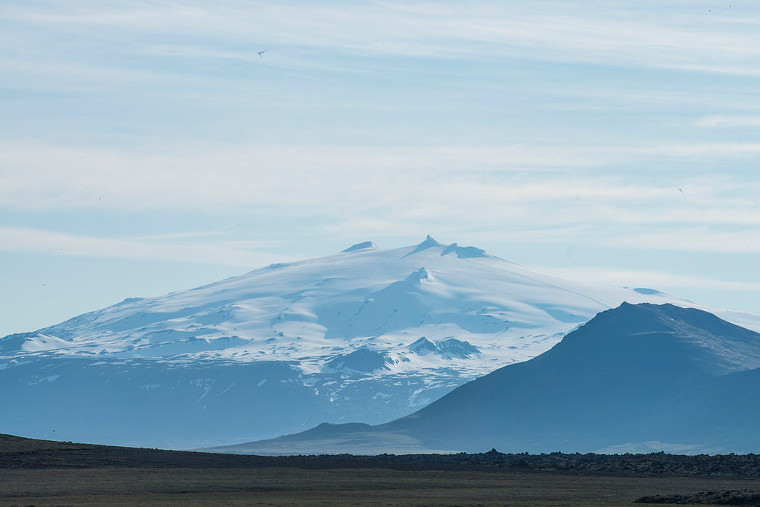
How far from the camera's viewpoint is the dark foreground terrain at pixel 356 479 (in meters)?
85.0

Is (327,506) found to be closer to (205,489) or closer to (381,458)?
(205,489)

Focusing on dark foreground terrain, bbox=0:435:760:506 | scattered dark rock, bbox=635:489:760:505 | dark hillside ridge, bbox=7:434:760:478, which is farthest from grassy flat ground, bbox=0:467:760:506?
dark hillside ridge, bbox=7:434:760:478

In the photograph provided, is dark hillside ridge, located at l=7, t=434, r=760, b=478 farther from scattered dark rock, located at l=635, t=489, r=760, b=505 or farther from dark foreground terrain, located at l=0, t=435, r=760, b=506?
scattered dark rock, located at l=635, t=489, r=760, b=505

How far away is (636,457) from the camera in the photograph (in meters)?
130

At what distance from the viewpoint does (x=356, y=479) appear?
10388 cm

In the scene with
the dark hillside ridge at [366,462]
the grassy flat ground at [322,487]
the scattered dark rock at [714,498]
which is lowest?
the scattered dark rock at [714,498]

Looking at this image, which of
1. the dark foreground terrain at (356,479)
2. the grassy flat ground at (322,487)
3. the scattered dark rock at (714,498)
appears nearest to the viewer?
the scattered dark rock at (714,498)

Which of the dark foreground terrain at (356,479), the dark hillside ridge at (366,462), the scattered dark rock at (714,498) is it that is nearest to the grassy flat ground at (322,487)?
the dark foreground terrain at (356,479)

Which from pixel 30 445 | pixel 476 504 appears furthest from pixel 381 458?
pixel 476 504

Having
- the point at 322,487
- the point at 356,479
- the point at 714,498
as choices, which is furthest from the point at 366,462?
the point at 714,498

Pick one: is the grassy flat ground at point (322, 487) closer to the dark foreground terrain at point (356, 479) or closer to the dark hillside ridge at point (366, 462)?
the dark foreground terrain at point (356, 479)

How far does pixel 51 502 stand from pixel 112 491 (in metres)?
10.3

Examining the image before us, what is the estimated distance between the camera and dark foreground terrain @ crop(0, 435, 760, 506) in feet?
279

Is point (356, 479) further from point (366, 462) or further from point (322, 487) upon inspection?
point (366, 462)
